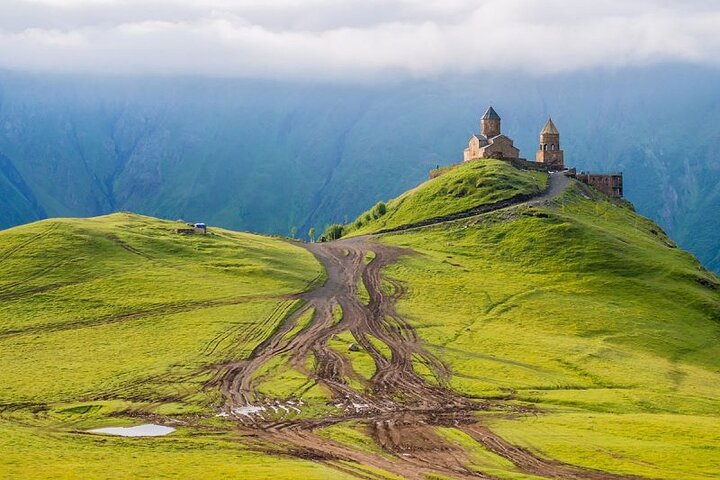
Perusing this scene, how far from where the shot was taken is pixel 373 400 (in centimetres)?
8362

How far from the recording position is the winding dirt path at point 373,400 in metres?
67.2

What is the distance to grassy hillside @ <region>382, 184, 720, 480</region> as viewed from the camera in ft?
246

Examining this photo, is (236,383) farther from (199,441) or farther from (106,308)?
(106,308)

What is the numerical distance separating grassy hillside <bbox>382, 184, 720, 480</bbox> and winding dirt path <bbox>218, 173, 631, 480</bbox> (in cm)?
254

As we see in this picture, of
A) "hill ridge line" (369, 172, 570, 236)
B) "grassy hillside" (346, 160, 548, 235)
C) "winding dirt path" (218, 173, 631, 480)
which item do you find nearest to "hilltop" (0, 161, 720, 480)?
"winding dirt path" (218, 173, 631, 480)

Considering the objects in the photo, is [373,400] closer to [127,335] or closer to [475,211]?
[127,335]

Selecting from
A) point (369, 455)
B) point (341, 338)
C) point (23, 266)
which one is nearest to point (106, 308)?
point (23, 266)

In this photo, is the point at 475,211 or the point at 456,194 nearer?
the point at 475,211

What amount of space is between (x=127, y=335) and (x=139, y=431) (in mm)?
32350

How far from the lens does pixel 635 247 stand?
154 m

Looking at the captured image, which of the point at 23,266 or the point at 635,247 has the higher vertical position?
the point at 635,247

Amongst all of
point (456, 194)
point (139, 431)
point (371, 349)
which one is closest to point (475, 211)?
point (456, 194)

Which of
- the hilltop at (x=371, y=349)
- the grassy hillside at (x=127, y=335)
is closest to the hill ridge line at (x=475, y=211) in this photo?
the hilltop at (x=371, y=349)

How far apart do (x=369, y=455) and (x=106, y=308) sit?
55120mm
